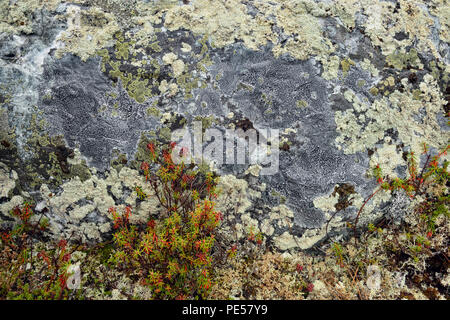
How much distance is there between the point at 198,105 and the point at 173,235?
163cm

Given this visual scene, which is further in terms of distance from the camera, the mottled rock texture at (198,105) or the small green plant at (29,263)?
the mottled rock texture at (198,105)

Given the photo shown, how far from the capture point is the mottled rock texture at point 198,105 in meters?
3.87

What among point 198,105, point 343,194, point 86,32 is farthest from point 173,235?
point 86,32

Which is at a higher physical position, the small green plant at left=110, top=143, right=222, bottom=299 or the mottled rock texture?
the mottled rock texture

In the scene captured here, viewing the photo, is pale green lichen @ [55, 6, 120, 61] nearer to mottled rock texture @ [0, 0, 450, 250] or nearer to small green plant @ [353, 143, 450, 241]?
mottled rock texture @ [0, 0, 450, 250]

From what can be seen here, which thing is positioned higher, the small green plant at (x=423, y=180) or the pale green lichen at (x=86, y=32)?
the pale green lichen at (x=86, y=32)

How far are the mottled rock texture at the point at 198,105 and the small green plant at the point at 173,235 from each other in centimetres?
23

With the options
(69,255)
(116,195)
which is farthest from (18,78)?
(69,255)

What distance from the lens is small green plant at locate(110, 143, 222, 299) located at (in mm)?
3463

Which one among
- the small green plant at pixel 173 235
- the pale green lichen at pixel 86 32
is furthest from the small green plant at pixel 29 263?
the pale green lichen at pixel 86 32

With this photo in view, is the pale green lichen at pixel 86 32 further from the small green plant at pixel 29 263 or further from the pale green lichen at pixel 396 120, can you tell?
the pale green lichen at pixel 396 120

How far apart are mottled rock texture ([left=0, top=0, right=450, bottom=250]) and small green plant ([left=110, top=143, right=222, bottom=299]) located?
0.23 metres

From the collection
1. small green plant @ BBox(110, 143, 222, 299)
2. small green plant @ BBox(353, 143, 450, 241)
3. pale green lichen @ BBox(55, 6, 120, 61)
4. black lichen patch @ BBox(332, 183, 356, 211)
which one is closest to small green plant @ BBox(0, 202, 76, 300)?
small green plant @ BBox(110, 143, 222, 299)
